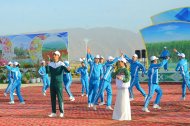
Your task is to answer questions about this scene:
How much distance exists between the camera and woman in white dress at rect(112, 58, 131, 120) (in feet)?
36.9

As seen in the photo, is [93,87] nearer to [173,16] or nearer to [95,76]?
[95,76]

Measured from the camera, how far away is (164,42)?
1665 inches

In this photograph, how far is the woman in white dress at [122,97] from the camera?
36.9ft

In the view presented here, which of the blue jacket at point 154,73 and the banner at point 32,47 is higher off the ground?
the banner at point 32,47

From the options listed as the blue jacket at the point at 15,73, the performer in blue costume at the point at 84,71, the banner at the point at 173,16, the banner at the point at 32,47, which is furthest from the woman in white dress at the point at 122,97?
the banner at the point at 32,47

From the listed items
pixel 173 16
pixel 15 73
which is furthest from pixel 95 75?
pixel 173 16

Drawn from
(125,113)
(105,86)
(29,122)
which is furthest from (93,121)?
(105,86)

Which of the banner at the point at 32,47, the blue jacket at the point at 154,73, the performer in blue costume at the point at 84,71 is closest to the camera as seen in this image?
the blue jacket at the point at 154,73

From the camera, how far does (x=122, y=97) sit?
11.3 m

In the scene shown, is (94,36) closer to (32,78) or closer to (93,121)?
Result: (32,78)

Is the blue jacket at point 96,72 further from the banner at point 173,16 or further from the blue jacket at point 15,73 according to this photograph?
the banner at point 173,16

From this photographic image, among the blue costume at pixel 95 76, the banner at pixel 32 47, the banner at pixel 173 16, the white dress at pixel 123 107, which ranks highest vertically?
the banner at pixel 173 16

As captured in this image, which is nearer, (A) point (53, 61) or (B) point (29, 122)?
(B) point (29, 122)

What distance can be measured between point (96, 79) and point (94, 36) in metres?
157
